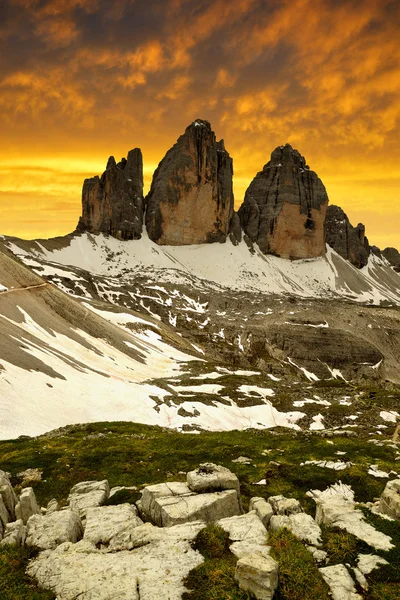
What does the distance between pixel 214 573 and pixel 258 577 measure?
1.52m

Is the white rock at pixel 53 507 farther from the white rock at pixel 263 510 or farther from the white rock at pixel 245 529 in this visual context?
the white rock at pixel 263 510

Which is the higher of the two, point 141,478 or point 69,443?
point 141,478

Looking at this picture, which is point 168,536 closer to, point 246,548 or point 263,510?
point 246,548

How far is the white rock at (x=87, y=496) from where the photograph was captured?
57.1ft

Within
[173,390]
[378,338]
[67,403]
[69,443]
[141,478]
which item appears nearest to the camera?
[141,478]

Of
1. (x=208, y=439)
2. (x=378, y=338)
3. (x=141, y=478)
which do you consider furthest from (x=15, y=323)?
(x=378, y=338)

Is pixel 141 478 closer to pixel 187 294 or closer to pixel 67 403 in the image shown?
pixel 67 403

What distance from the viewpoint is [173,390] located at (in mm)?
65500

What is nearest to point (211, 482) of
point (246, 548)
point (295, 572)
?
point (246, 548)

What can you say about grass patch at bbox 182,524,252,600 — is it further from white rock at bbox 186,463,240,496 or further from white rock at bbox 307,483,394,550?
white rock at bbox 307,483,394,550

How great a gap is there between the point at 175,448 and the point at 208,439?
4.64m

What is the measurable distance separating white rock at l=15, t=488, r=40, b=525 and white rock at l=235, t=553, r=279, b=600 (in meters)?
9.96

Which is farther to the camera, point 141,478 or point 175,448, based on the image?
point 175,448

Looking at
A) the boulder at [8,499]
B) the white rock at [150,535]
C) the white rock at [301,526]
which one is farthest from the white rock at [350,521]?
the boulder at [8,499]
